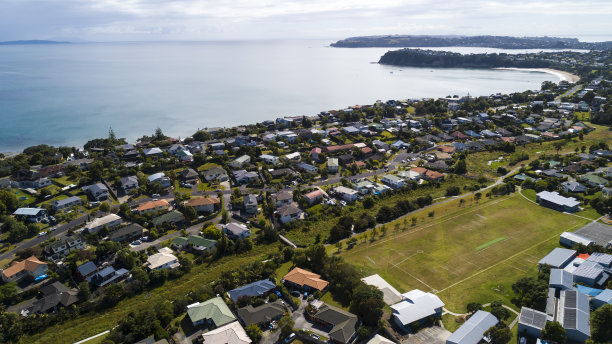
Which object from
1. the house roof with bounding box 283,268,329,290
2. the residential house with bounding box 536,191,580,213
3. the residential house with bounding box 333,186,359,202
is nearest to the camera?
the house roof with bounding box 283,268,329,290

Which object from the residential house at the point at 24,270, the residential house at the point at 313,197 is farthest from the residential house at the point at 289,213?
the residential house at the point at 24,270

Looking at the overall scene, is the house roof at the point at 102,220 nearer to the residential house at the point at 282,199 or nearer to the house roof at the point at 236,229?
the house roof at the point at 236,229

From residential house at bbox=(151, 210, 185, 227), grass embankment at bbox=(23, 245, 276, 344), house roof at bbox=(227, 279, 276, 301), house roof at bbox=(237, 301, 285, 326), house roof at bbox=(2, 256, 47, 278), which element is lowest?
grass embankment at bbox=(23, 245, 276, 344)

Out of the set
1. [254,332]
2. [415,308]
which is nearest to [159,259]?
[254,332]

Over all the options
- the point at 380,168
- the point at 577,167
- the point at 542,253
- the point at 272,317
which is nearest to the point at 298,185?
the point at 380,168

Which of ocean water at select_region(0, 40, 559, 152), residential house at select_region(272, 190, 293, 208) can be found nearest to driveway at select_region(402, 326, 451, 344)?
residential house at select_region(272, 190, 293, 208)

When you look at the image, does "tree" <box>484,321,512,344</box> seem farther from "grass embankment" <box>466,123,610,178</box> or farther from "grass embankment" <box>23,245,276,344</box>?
"grass embankment" <box>466,123,610,178</box>
